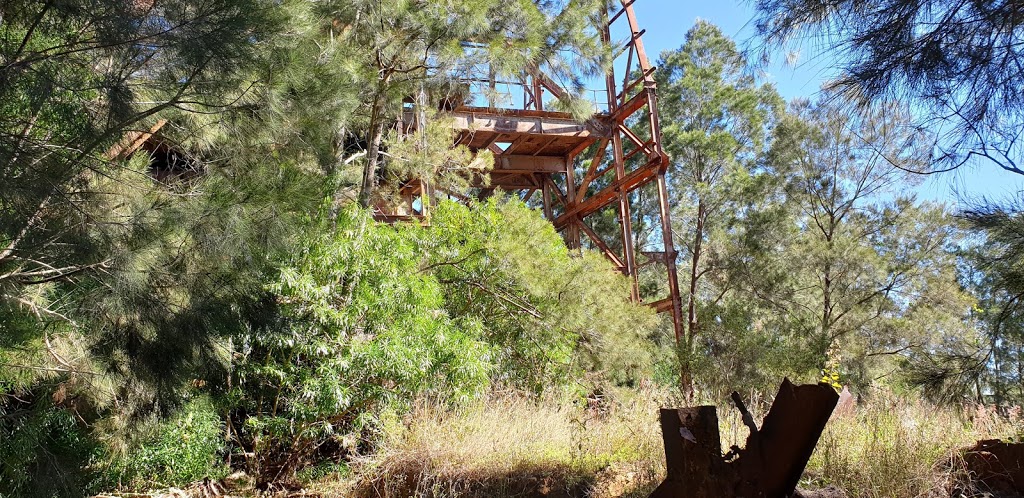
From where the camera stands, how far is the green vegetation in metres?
5.00

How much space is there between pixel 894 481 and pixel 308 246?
662cm

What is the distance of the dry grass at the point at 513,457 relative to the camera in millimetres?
6867

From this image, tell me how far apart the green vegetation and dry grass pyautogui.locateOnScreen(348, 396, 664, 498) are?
32 mm

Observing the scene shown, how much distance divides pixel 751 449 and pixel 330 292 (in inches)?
219

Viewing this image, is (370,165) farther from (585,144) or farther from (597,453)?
(585,144)

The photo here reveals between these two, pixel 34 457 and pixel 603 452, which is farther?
pixel 603 452

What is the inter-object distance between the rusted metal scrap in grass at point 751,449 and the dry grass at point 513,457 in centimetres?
114

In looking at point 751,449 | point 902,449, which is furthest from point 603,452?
point 902,449

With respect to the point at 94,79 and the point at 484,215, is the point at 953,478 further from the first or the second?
the point at 484,215

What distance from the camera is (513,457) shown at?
24.2ft

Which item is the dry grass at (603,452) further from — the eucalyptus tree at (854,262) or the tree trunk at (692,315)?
the eucalyptus tree at (854,262)

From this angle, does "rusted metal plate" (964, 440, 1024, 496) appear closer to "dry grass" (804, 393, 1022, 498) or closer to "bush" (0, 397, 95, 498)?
"dry grass" (804, 393, 1022, 498)

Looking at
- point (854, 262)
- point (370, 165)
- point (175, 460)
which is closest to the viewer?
point (175, 460)

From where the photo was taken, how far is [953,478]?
5.66 metres
